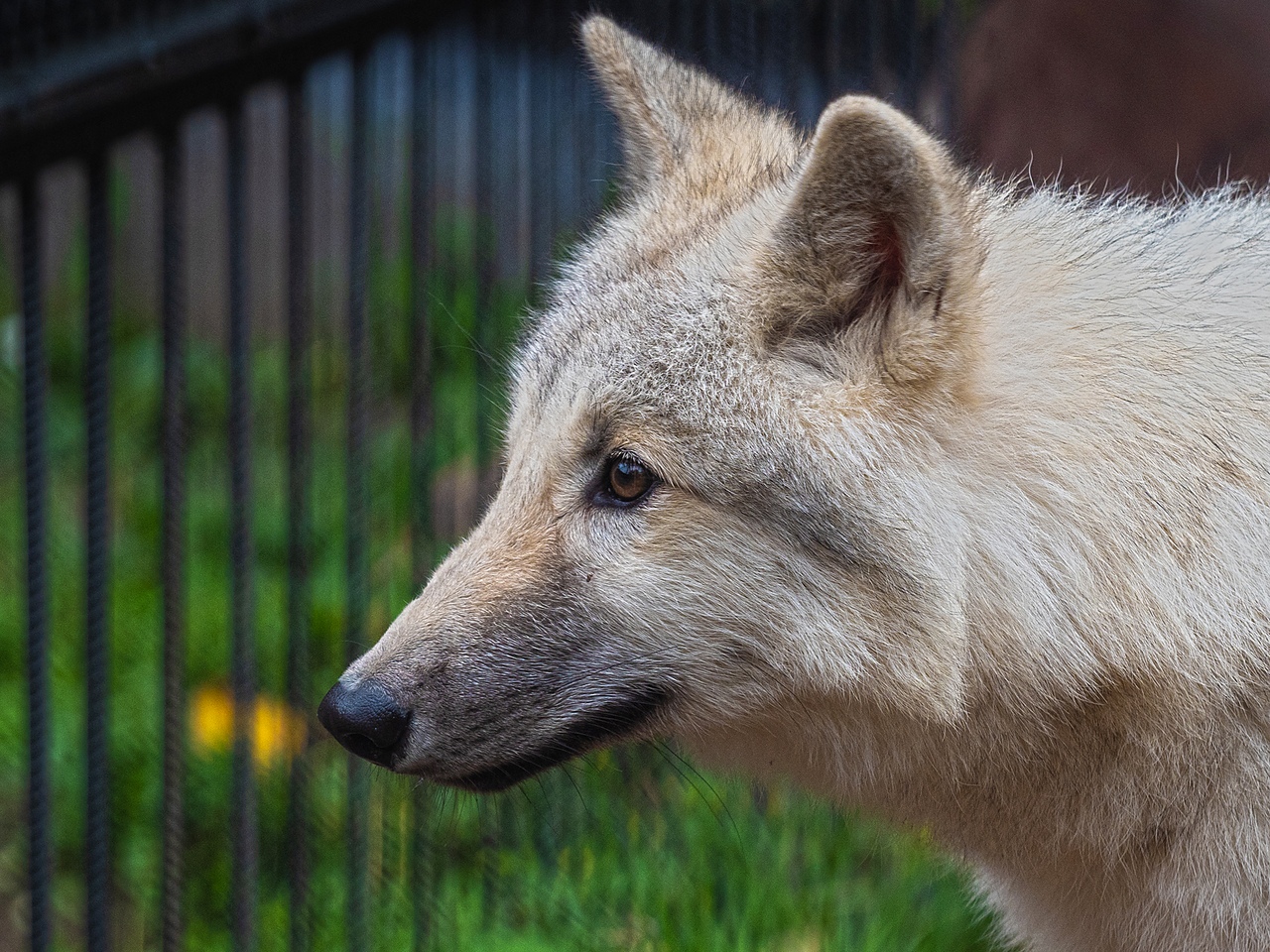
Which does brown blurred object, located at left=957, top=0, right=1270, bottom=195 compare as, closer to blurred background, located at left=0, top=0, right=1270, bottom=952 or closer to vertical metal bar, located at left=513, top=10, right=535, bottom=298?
blurred background, located at left=0, top=0, right=1270, bottom=952

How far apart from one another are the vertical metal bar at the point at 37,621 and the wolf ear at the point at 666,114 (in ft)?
5.82

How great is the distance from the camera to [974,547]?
96.3 inches

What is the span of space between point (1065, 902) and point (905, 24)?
3.09 meters

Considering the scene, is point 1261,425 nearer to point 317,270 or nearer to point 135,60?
point 135,60

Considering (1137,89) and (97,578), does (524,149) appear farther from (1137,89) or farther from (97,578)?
(1137,89)

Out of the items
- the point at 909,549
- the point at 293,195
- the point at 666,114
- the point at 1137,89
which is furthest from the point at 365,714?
the point at 1137,89

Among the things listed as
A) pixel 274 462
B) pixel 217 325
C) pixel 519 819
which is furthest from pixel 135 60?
pixel 217 325

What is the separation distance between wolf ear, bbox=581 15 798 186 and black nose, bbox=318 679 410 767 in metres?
1.46

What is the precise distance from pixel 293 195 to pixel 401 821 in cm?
225

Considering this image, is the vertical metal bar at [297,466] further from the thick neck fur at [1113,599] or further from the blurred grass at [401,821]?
the thick neck fur at [1113,599]

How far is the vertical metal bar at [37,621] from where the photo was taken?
12.3ft

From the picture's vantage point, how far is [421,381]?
A: 449 centimetres

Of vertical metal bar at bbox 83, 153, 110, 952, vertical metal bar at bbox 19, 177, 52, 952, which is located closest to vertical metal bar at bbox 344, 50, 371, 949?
vertical metal bar at bbox 83, 153, 110, 952

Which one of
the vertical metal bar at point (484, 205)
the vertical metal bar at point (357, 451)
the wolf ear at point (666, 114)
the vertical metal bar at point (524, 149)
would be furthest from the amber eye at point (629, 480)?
the vertical metal bar at point (524, 149)
